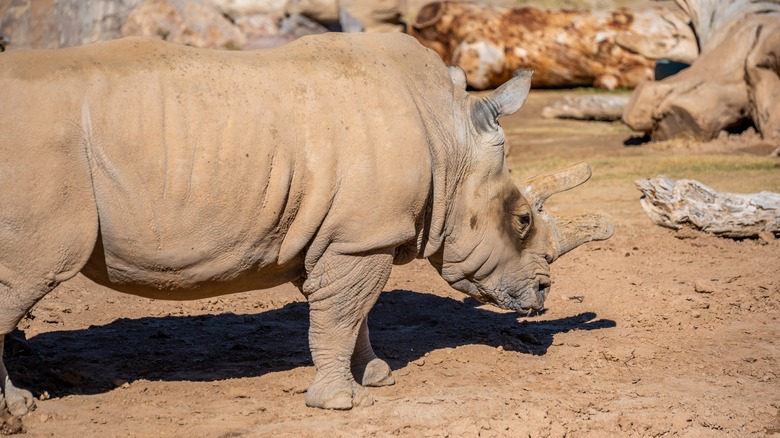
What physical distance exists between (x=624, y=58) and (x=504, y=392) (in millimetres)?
13713

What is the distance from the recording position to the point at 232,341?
7.19 m

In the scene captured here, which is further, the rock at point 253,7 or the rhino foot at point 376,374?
the rock at point 253,7

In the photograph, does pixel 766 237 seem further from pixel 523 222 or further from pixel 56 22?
pixel 56 22

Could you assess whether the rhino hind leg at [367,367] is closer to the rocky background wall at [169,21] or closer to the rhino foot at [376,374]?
the rhino foot at [376,374]

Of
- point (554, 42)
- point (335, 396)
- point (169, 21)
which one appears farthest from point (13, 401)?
point (554, 42)

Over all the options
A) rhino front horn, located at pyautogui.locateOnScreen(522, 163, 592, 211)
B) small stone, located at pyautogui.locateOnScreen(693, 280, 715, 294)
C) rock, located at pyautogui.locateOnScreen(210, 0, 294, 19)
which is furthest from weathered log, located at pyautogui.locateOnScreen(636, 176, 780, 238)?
rock, located at pyautogui.locateOnScreen(210, 0, 294, 19)

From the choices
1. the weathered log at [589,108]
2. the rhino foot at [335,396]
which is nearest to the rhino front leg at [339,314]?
the rhino foot at [335,396]

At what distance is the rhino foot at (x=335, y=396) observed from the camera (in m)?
5.66

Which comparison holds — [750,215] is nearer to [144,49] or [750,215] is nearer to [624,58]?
[144,49]

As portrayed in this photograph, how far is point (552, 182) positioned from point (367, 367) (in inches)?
63.7

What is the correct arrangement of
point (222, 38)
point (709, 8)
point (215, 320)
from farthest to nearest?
point (222, 38) → point (709, 8) → point (215, 320)

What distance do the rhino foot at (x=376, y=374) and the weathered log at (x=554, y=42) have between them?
13034 millimetres

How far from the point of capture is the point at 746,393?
6016mm

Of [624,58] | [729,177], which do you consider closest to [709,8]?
[624,58]
